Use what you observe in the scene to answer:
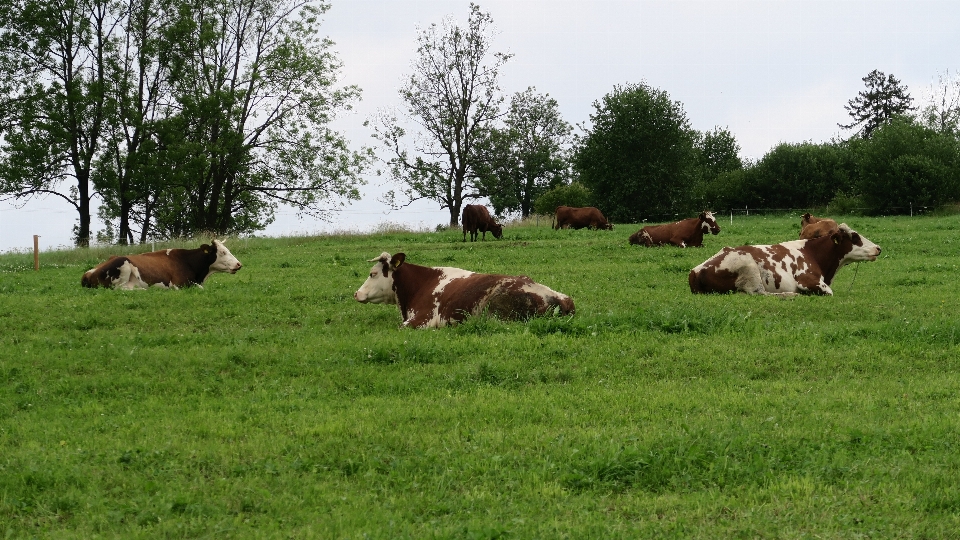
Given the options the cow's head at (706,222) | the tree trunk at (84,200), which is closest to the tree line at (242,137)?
the tree trunk at (84,200)

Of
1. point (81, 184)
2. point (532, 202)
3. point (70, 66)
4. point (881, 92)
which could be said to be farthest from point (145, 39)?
point (881, 92)

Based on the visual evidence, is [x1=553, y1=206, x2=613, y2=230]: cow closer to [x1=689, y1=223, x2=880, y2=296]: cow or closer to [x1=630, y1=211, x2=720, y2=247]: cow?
[x1=630, y1=211, x2=720, y2=247]: cow

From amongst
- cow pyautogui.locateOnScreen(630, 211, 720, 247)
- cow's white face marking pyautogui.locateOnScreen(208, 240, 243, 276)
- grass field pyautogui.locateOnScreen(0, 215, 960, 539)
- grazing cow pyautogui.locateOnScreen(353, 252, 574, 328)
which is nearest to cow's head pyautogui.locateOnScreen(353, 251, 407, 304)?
grazing cow pyautogui.locateOnScreen(353, 252, 574, 328)

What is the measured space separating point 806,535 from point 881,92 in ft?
335

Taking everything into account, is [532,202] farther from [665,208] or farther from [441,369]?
[441,369]

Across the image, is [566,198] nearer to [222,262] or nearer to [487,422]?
[222,262]

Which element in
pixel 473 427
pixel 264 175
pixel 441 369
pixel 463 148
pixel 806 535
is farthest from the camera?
pixel 463 148

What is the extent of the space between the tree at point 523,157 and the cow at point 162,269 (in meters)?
49.0

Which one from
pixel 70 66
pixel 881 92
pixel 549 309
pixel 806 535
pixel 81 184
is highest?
pixel 881 92

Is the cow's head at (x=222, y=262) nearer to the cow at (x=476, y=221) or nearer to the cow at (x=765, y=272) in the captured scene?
the cow at (x=765, y=272)

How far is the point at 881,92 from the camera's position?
Answer: 96.6 m

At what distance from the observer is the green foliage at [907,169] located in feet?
176

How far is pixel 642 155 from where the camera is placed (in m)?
62.8

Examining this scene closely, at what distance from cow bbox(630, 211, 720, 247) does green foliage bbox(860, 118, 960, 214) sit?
1166 inches
